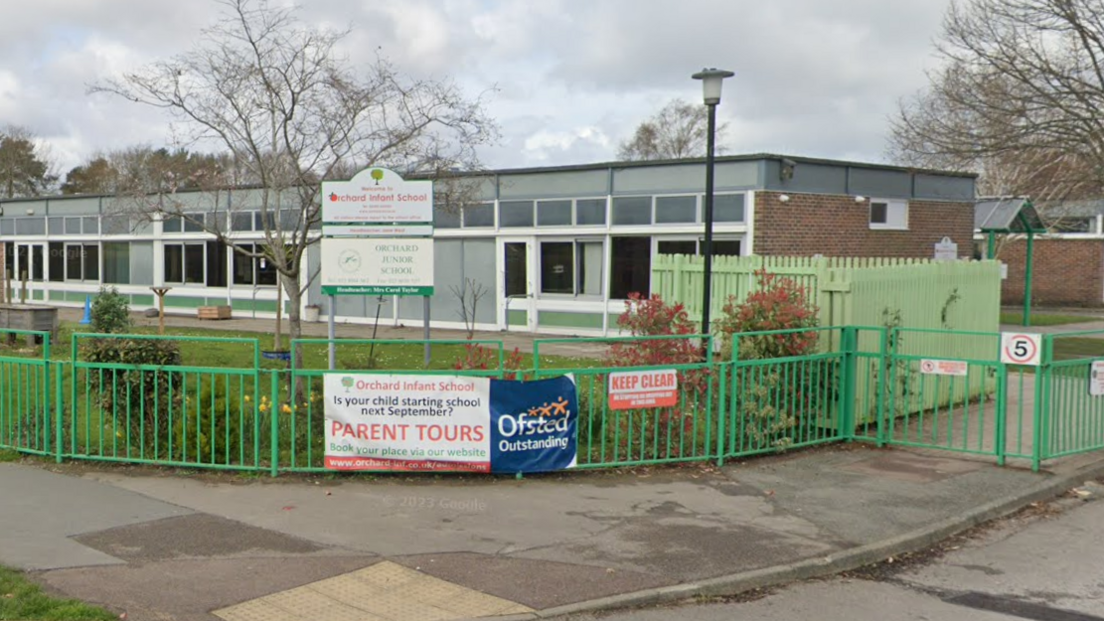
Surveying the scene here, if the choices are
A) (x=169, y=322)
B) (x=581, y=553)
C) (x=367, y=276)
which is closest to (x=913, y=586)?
(x=581, y=553)

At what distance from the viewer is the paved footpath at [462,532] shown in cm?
616

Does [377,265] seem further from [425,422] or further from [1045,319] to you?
[1045,319]

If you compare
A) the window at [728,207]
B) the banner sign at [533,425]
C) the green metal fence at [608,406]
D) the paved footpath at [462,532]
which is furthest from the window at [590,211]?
the banner sign at [533,425]

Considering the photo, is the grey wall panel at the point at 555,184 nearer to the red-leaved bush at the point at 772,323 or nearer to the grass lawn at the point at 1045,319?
the red-leaved bush at the point at 772,323

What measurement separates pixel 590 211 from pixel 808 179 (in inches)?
189

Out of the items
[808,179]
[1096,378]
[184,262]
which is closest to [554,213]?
[808,179]

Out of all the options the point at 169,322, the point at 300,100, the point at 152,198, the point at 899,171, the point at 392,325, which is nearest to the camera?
the point at 300,100

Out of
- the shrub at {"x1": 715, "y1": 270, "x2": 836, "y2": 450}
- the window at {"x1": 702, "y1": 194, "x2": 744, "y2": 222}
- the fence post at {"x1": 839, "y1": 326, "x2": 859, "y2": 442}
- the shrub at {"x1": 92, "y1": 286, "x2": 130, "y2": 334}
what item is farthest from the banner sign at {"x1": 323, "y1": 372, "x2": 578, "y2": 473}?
the window at {"x1": 702, "y1": 194, "x2": 744, "y2": 222}

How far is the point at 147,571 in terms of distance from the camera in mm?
6438

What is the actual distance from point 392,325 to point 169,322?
690 cm

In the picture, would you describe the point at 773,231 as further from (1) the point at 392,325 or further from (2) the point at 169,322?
(2) the point at 169,322

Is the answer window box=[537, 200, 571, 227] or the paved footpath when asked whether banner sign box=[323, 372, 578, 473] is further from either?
window box=[537, 200, 571, 227]

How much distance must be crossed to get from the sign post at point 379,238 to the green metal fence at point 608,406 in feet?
5.54

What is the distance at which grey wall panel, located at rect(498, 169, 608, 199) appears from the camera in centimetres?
2233
